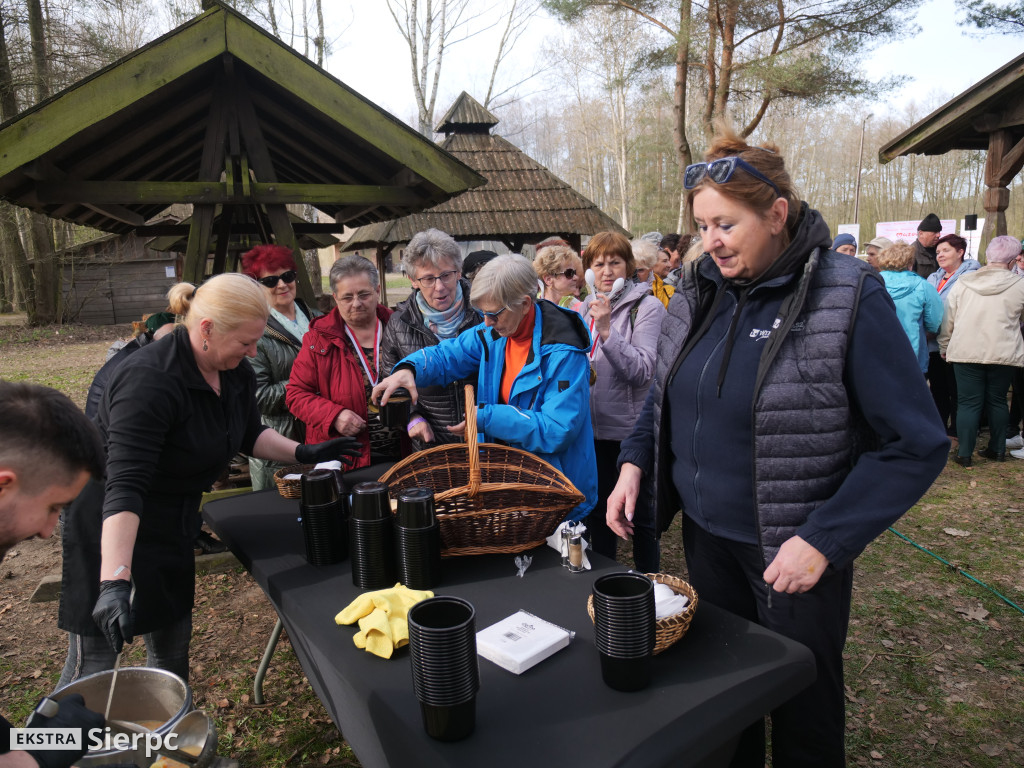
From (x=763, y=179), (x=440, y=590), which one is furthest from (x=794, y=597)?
(x=763, y=179)

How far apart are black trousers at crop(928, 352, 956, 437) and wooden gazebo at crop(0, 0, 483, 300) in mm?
5212

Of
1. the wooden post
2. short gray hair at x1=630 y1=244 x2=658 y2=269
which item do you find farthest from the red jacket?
the wooden post

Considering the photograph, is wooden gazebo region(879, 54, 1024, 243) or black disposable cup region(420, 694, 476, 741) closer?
black disposable cup region(420, 694, 476, 741)

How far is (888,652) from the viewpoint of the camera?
126 inches

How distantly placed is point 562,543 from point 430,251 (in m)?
1.76

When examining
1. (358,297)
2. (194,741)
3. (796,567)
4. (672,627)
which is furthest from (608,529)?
(194,741)

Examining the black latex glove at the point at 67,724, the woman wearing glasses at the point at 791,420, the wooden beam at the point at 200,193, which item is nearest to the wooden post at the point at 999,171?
the wooden beam at the point at 200,193

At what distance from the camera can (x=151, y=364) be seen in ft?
6.52

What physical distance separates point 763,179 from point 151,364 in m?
1.82

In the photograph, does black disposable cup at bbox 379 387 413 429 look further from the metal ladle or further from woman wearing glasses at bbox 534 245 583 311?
woman wearing glasses at bbox 534 245 583 311

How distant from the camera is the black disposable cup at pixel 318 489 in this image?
76.4 inches

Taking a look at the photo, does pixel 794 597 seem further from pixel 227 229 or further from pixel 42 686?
pixel 227 229

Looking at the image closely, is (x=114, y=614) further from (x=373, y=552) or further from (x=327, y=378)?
(x=327, y=378)

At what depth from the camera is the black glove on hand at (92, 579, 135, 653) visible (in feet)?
5.27
